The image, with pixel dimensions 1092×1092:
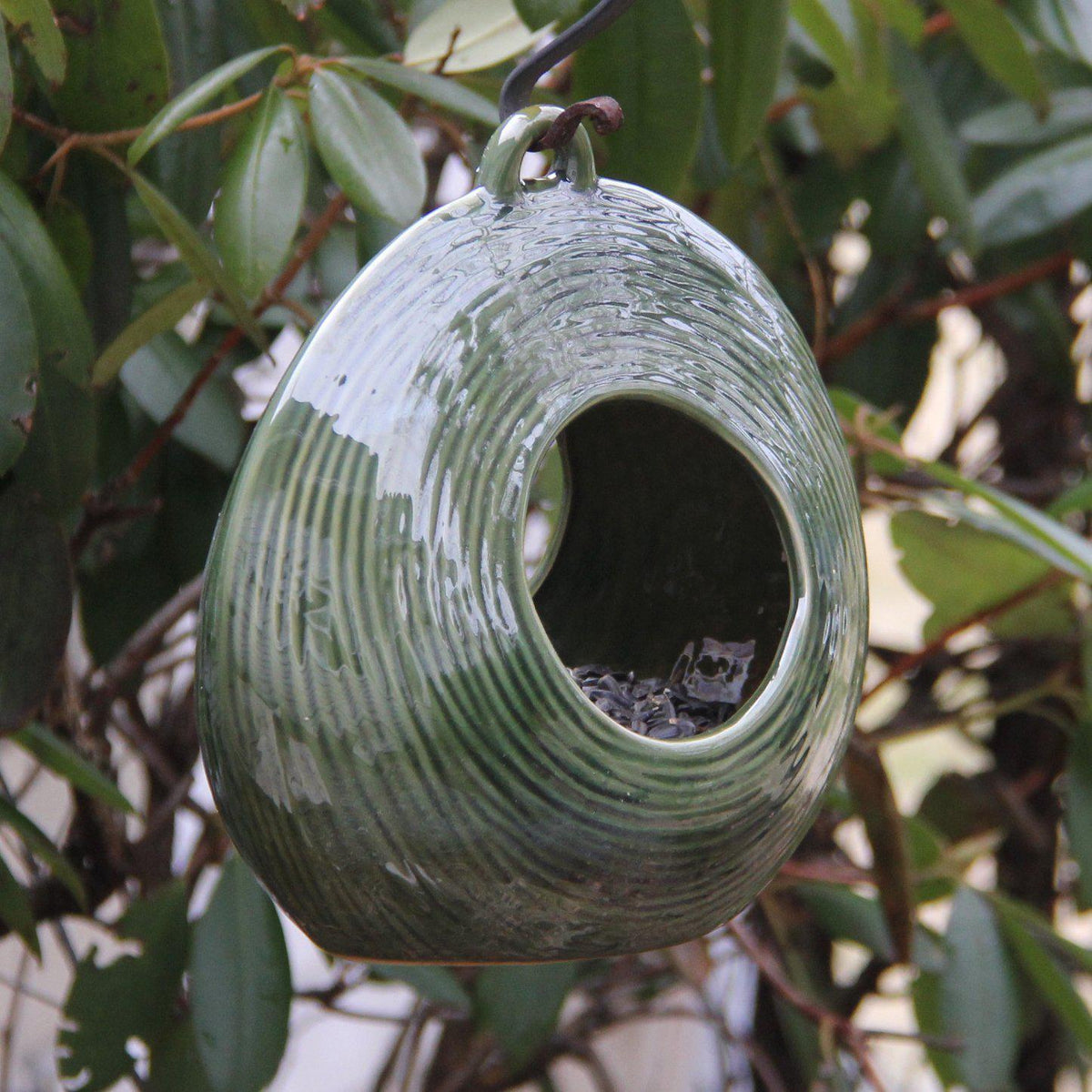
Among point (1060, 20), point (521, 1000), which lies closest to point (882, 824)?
point (521, 1000)

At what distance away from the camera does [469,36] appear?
2.19 ft

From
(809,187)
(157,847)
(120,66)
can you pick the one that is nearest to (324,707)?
(120,66)

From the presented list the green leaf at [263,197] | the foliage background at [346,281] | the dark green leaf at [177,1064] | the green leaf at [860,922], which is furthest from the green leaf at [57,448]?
the green leaf at [860,922]

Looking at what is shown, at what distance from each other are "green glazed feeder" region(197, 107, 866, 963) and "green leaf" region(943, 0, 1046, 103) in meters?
0.46

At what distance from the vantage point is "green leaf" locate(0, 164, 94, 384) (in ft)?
1.98

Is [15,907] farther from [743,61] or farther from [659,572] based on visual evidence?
[743,61]

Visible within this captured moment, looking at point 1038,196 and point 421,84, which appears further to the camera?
point 1038,196

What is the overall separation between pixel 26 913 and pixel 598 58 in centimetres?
55

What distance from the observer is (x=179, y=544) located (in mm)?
921

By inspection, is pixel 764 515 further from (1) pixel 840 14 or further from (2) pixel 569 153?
(1) pixel 840 14

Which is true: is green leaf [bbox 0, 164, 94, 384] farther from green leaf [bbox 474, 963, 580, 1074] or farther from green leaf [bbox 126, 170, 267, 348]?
green leaf [bbox 474, 963, 580, 1074]

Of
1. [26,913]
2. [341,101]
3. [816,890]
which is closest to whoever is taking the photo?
[341,101]

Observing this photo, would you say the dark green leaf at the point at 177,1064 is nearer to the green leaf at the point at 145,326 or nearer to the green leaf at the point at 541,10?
the green leaf at the point at 145,326

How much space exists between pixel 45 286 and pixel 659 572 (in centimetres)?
31
